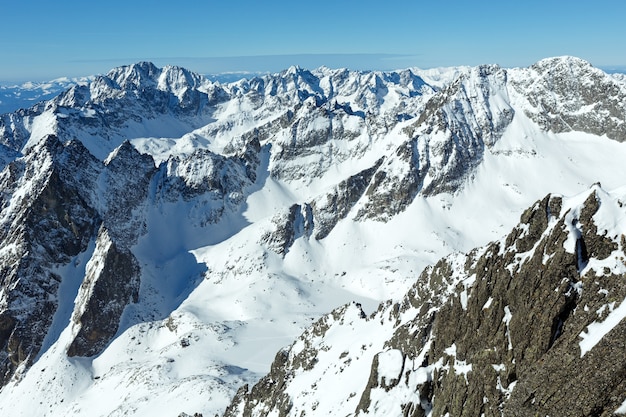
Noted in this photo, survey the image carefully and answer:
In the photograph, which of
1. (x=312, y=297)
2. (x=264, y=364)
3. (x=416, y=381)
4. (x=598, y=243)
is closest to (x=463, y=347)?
(x=416, y=381)

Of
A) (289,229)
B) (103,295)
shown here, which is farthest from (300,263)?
(103,295)

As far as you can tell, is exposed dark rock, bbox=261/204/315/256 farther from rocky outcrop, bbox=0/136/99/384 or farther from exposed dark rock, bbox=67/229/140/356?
rocky outcrop, bbox=0/136/99/384

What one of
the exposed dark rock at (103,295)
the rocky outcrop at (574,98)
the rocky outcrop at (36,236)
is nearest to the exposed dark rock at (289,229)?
the exposed dark rock at (103,295)

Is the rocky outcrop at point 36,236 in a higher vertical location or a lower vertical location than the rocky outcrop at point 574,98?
lower

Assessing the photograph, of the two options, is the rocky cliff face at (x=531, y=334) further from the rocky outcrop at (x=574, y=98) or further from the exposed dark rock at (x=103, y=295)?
the rocky outcrop at (x=574, y=98)

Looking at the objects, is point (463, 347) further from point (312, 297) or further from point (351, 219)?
point (351, 219)

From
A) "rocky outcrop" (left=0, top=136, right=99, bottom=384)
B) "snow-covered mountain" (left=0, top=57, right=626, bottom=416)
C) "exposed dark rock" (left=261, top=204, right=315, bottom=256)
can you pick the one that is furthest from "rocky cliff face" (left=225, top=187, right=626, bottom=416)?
"exposed dark rock" (left=261, top=204, right=315, bottom=256)
